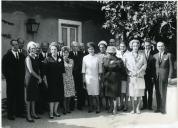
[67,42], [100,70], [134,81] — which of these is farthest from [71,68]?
[67,42]

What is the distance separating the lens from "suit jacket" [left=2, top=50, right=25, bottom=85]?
5.93m

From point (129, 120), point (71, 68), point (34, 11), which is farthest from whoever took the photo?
point (34, 11)

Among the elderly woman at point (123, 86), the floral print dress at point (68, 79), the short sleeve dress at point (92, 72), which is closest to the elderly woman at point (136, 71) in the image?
the elderly woman at point (123, 86)

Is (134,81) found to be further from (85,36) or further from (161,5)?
(85,36)

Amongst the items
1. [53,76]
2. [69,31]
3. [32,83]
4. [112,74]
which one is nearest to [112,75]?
[112,74]

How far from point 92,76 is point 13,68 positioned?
1.55 metres

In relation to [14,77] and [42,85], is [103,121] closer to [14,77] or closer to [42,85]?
[42,85]

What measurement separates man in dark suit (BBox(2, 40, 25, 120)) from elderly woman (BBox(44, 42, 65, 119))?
1.48 feet

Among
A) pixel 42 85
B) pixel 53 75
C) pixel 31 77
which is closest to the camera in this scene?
pixel 31 77

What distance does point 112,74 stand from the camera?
6.49 m

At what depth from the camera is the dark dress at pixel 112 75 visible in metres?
6.45

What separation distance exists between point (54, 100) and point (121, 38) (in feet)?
10.4

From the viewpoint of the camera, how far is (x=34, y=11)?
327 inches

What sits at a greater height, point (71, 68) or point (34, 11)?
point (34, 11)
